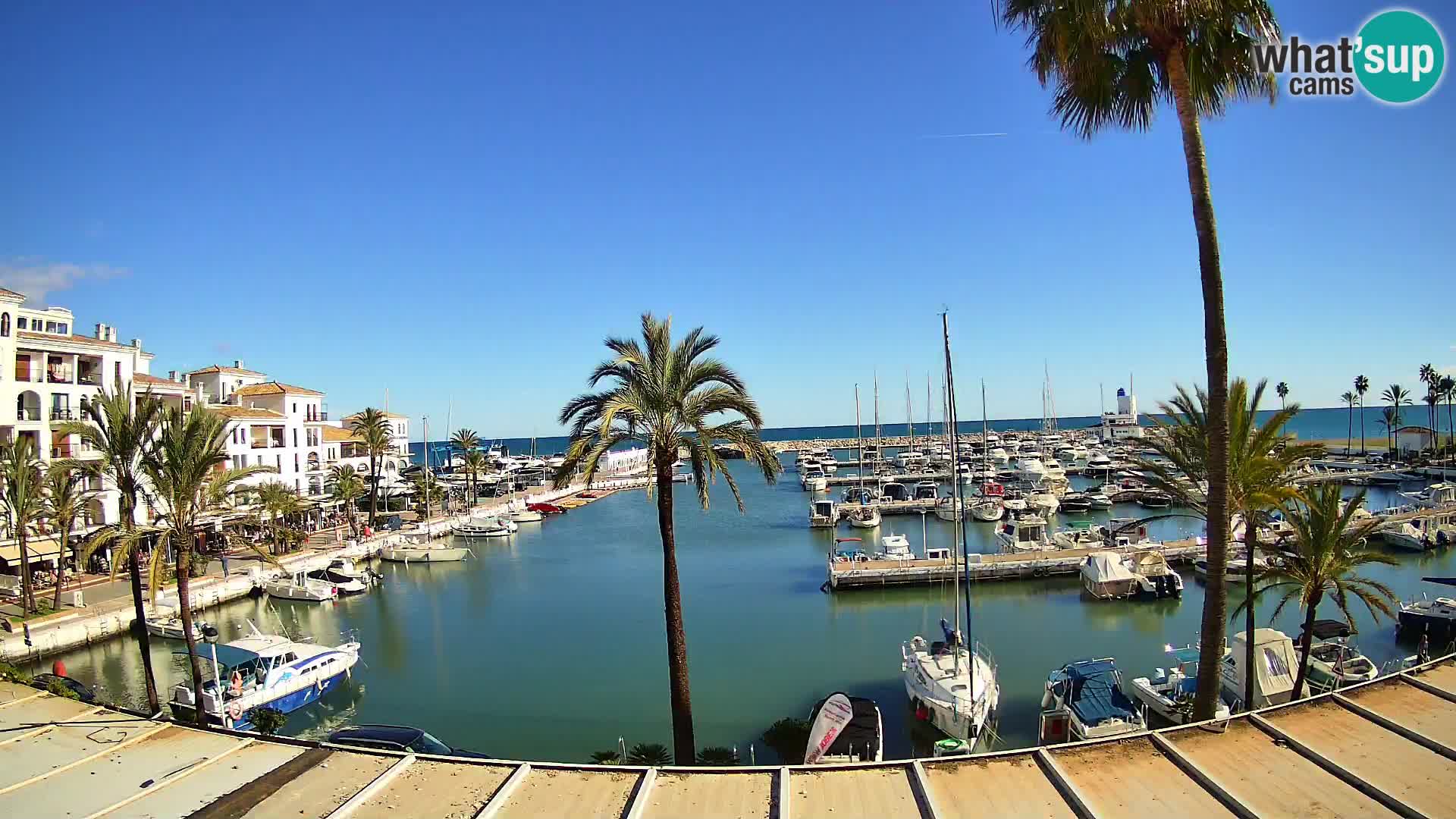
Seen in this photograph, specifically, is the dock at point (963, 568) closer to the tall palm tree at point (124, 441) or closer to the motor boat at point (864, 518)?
the motor boat at point (864, 518)

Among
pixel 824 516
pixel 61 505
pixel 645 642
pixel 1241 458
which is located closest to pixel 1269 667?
pixel 1241 458

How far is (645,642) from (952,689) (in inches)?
565

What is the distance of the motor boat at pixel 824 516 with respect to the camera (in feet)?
202

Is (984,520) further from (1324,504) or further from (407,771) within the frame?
(407,771)

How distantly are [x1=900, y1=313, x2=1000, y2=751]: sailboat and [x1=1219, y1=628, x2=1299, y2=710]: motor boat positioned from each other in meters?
5.48

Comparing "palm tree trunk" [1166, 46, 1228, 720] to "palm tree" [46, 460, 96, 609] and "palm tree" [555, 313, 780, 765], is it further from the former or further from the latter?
"palm tree" [46, 460, 96, 609]

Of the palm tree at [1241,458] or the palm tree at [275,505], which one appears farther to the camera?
the palm tree at [275,505]

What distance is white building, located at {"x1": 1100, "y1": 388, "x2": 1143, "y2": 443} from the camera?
426ft

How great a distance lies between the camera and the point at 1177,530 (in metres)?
53.5

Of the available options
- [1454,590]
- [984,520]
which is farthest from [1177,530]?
[1454,590]

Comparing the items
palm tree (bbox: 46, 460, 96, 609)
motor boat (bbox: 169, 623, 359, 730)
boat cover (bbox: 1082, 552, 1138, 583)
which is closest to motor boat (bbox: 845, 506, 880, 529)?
boat cover (bbox: 1082, 552, 1138, 583)

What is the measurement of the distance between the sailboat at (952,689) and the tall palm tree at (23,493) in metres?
34.0

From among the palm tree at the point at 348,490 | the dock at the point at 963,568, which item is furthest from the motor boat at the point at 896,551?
the palm tree at the point at 348,490

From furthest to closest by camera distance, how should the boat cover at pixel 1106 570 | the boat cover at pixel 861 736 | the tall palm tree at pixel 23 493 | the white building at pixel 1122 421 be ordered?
the white building at pixel 1122 421 < the boat cover at pixel 1106 570 < the tall palm tree at pixel 23 493 < the boat cover at pixel 861 736
